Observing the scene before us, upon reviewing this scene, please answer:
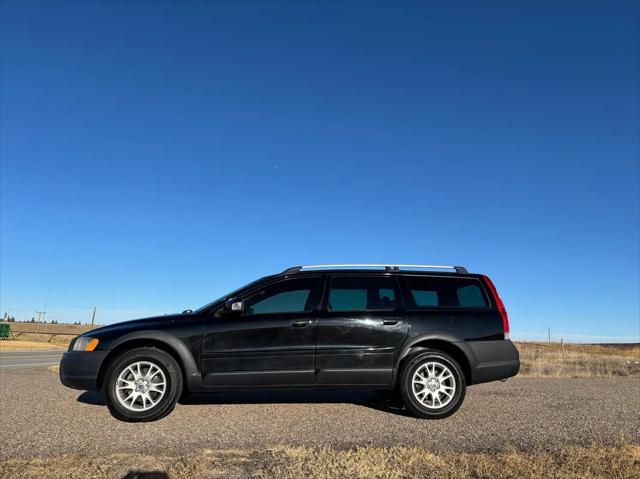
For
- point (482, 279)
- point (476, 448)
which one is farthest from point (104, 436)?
point (482, 279)

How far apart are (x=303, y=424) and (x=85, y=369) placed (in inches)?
101

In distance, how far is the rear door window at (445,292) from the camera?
6418 millimetres

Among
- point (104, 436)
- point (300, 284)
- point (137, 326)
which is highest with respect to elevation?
point (300, 284)

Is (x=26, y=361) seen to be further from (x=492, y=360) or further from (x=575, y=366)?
(x=575, y=366)

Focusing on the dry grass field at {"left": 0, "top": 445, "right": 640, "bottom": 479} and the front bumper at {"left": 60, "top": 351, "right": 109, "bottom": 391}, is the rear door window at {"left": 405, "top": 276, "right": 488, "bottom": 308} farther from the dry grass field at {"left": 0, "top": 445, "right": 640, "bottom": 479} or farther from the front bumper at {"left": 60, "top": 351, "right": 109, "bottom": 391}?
the front bumper at {"left": 60, "top": 351, "right": 109, "bottom": 391}

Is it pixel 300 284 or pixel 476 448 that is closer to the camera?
pixel 476 448

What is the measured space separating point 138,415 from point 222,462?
6.69ft

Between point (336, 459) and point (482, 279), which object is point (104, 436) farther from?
point (482, 279)

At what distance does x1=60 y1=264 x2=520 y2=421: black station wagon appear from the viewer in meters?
5.71

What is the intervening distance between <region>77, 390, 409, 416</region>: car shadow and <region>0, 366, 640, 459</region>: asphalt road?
0.05 ft

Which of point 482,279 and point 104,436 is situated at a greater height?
point 482,279

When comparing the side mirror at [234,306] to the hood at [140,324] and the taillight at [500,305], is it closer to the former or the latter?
the hood at [140,324]

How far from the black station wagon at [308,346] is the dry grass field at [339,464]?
1.61 metres

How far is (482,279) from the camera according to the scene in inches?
265
